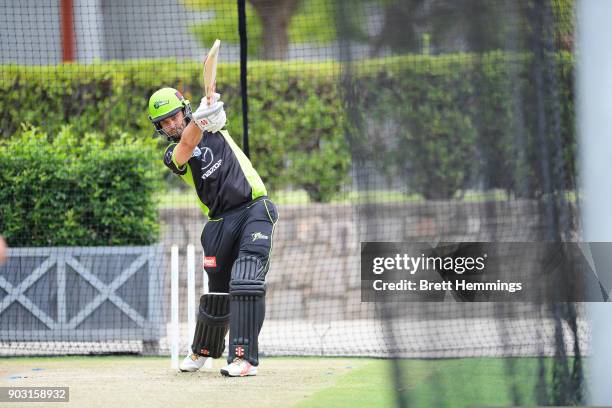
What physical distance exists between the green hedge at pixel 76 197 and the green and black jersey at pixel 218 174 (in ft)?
7.23

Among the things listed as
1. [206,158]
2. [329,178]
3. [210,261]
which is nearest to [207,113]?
[206,158]

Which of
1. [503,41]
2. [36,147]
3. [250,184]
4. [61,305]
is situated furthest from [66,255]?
[503,41]

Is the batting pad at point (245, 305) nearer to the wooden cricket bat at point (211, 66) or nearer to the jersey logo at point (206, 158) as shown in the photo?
the jersey logo at point (206, 158)

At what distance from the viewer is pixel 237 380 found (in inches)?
213

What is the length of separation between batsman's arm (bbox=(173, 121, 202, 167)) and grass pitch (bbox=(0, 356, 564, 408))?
4.38ft

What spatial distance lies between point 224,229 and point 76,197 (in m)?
2.63

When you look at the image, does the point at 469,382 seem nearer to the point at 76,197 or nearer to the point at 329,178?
the point at 76,197

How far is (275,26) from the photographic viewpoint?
11.6 m

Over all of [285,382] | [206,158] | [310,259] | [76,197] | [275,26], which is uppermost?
[275,26]

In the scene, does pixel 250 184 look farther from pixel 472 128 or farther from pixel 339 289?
pixel 339 289

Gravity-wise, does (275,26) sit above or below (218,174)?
above

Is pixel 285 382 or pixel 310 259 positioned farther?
pixel 310 259

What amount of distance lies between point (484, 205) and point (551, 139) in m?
0.38

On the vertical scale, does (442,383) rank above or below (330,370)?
above
